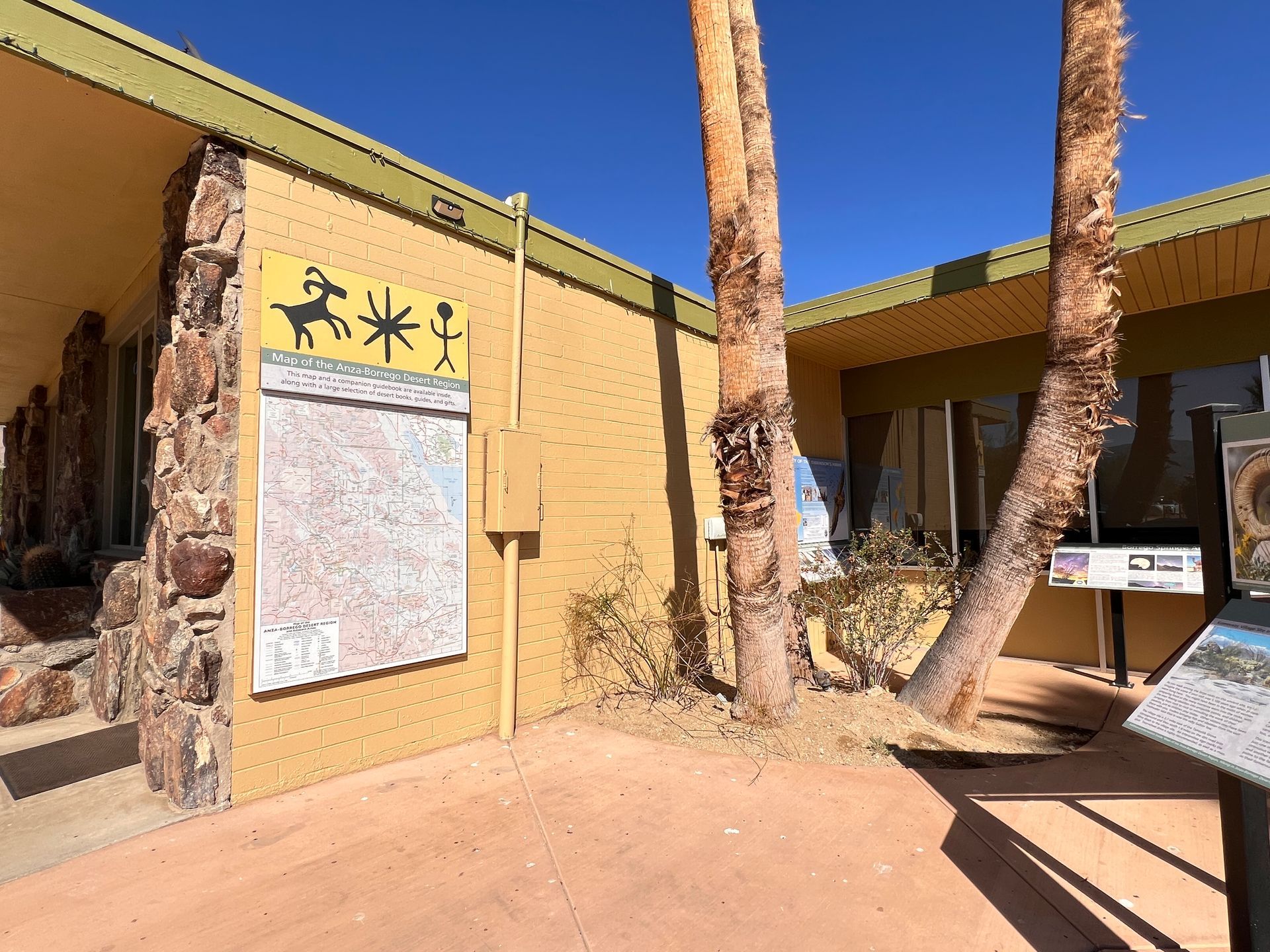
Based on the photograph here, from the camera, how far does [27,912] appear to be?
8.73 ft

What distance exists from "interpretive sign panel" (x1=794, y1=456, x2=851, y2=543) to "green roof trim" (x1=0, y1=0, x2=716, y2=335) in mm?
3885

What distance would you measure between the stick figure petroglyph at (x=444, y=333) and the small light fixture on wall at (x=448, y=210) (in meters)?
0.60

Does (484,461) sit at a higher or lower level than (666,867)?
higher

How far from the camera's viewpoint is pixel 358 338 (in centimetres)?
410

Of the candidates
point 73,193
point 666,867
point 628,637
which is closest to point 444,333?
point 73,193

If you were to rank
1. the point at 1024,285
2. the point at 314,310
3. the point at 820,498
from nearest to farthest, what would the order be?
the point at 314,310
the point at 1024,285
the point at 820,498

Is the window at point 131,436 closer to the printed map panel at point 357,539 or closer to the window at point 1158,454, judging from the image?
the printed map panel at point 357,539

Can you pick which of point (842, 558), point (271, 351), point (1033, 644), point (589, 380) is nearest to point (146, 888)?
point (271, 351)

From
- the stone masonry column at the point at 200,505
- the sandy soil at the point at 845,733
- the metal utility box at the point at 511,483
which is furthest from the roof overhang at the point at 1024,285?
the stone masonry column at the point at 200,505

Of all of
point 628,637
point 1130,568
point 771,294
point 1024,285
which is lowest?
point 628,637

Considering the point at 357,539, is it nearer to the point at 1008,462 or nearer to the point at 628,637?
the point at 628,637

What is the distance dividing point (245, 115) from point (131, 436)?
13.0 ft

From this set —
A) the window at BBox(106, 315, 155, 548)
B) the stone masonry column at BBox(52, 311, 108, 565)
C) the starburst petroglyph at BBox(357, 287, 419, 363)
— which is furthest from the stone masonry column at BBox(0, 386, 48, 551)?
the starburst petroglyph at BBox(357, 287, 419, 363)

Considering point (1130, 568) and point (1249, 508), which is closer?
point (1249, 508)
